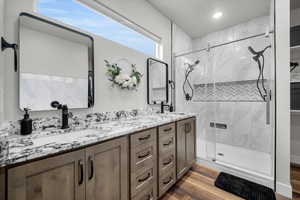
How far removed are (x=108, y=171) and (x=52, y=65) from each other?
103 cm

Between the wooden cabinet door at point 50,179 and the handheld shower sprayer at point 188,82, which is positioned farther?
the handheld shower sprayer at point 188,82

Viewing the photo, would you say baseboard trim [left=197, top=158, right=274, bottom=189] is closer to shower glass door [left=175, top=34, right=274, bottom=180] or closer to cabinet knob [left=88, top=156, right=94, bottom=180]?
shower glass door [left=175, top=34, right=274, bottom=180]

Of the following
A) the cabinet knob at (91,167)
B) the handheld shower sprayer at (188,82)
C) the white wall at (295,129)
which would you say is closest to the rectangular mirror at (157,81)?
the handheld shower sprayer at (188,82)

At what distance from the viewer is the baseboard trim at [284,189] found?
1.55 meters

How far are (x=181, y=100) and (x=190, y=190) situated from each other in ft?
5.71

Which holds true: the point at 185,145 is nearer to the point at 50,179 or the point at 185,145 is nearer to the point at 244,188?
the point at 244,188

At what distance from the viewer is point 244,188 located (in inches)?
65.8

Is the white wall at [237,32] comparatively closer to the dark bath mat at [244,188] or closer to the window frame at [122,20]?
the window frame at [122,20]

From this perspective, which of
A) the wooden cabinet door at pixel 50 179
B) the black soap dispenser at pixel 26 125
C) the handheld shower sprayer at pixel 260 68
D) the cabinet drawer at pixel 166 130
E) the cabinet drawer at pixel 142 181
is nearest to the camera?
the wooden cabinet door at pixel 50 179

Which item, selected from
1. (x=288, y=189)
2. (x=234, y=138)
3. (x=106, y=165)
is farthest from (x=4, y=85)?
(x=234, y=138)

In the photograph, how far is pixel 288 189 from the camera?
1560 millimetres

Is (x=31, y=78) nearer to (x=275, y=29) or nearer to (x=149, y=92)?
(x=149, y=92)

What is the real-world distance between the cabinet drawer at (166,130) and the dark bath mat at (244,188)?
960 millimetres

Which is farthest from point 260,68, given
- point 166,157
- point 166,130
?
point 166,157
